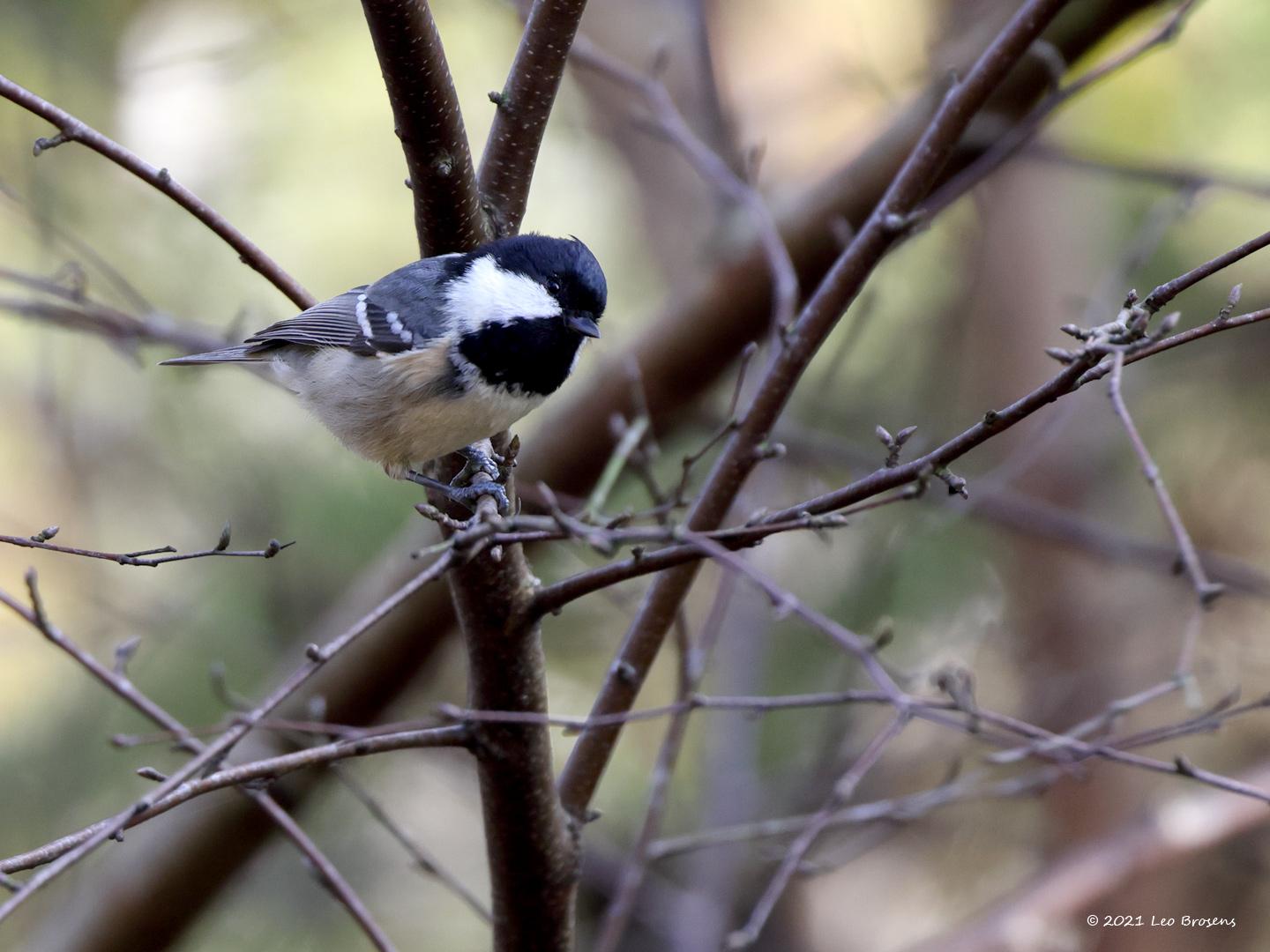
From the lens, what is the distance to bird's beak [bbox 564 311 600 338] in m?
2.23

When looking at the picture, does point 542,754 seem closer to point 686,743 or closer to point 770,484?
point 770,484

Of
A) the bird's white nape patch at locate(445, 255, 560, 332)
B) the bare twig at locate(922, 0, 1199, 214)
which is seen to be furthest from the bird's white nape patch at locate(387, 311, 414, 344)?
the bare twig at locate(922, 0, 1199, 214)

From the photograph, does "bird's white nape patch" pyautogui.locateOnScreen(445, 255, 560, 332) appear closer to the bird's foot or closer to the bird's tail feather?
the bird's foot

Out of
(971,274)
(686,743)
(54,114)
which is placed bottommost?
(54,114)

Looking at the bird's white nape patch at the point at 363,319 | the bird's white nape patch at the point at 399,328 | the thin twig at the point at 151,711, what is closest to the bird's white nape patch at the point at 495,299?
the bird's white nape patch at the point at 399,328

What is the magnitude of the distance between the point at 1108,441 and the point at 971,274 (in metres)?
0.89

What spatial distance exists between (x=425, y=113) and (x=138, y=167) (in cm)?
43

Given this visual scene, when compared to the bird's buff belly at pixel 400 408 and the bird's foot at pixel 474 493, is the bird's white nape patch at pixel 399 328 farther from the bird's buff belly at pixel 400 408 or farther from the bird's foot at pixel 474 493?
the bird's foot at pixel 474 493

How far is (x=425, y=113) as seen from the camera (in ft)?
5.19

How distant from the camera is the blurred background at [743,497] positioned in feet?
12.4

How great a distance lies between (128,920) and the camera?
118 inches

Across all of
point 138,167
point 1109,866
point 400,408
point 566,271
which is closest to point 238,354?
point 400,408

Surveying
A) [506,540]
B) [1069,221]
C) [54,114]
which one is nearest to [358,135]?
[1069,221]

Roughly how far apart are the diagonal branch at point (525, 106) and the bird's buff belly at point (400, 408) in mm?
409
